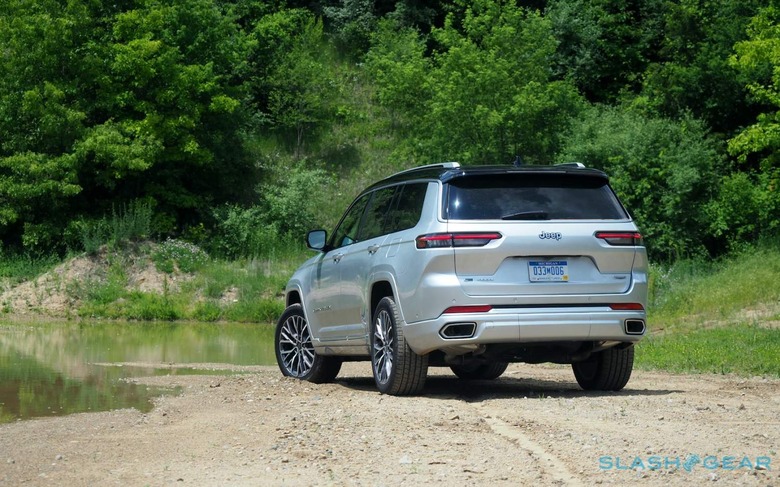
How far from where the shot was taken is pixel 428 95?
43.6m

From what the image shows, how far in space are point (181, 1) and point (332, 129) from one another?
32.8 feet

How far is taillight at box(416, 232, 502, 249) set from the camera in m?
9.83

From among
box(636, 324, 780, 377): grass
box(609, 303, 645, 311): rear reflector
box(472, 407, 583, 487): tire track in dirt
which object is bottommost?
box(636, 324, 780, 377): grass

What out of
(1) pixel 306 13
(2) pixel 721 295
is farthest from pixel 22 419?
(1) pixel 306 13

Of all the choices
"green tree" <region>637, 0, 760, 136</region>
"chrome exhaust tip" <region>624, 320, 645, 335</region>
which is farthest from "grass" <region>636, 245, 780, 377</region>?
"green tree" <region>637, 0, 760, 136</region>

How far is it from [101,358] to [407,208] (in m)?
8.93

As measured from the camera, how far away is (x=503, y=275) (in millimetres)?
9867

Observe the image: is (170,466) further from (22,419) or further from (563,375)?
(563,375)

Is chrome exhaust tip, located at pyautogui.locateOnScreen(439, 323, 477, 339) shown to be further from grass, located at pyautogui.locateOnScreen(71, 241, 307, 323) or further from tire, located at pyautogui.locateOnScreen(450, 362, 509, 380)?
grass, located at pyautogui.locateOnScreen(71, 241, 307, 323)

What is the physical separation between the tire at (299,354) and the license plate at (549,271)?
3531mm

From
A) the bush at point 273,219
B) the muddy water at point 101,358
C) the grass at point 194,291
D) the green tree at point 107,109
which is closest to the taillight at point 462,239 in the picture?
the muddy water at point 101,358

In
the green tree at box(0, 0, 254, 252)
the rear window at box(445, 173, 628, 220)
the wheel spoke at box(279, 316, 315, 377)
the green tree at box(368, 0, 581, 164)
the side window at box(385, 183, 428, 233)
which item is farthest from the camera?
the green tree at box(368, 0, 581, 164)

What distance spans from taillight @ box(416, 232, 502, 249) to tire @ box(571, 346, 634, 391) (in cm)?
190
